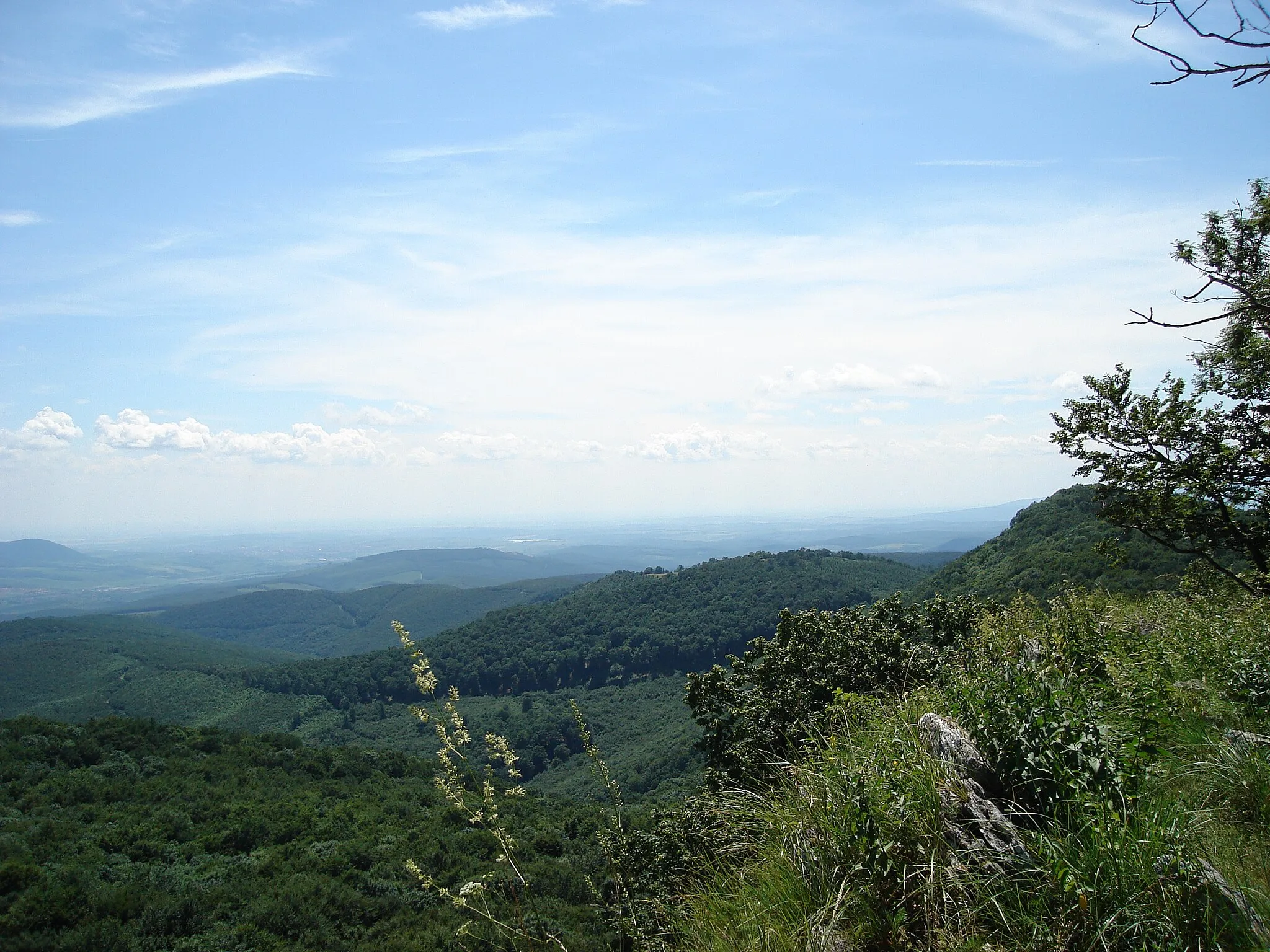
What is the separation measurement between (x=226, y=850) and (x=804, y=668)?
93.3ft

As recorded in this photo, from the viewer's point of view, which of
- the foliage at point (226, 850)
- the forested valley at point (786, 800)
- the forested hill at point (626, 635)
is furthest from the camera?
the forested hill at point (626, 635)

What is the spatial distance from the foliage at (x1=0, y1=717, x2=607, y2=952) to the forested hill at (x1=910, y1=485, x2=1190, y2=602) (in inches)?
964

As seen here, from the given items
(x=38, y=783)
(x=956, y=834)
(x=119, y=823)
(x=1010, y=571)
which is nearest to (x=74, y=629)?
(x=38, y=783)

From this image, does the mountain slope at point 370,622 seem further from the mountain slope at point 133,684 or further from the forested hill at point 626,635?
the forested hill at point 626,635

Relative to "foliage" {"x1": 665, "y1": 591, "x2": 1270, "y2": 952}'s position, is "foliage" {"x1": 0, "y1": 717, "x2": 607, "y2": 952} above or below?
below

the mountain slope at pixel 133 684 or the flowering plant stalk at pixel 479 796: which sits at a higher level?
the flowering plant stalk at pixel 479 796

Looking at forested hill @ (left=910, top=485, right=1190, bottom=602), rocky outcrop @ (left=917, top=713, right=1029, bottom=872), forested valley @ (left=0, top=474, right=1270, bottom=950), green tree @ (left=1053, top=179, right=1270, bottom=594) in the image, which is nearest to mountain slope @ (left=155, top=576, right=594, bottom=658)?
forested valley @ (left=0, top=474, right=1270, bottom=950)

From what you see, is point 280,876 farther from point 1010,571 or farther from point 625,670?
point 625,670

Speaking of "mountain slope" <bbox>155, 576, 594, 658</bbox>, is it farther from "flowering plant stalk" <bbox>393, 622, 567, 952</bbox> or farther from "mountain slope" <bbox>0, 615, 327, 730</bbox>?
"flowering plant stalk" <bbox>393, 622, 567, 952</bbox>

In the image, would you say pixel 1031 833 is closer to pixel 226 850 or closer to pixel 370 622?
pixel 226 850

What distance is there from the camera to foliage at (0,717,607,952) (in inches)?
831

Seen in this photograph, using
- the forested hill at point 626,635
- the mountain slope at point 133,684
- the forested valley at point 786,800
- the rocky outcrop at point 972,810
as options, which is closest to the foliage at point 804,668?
the forested valley at point 786,800

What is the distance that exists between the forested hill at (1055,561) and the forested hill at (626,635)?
29.1m

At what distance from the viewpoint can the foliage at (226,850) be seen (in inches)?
831
